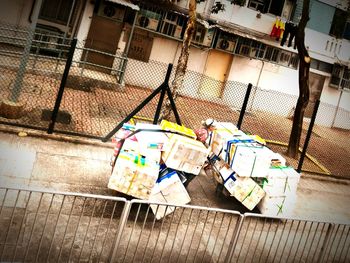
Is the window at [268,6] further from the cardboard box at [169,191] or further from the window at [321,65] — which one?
the cardboard box at [169,191]

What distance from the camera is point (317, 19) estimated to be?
2102cm

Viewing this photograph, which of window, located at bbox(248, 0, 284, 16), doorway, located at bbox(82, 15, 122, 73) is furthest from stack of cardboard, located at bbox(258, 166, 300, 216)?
window, located at bbox(248, 0, 284, 16)

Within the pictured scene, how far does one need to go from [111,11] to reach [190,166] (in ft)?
41.1

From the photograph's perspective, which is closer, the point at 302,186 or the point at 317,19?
the point at 302,186

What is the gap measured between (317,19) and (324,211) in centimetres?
1508

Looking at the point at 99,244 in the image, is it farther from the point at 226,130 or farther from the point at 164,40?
the point at 164,40

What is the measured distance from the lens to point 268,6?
20.1 meters

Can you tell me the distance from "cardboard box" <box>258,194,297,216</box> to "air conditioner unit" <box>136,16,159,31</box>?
12.7 m

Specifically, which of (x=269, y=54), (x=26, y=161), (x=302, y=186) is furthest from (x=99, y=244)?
(x=269, y=54)

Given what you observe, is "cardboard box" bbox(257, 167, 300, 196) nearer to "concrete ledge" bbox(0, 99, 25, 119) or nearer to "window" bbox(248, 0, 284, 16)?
"concrete ledge" bbox(0, 99, 25, 119)

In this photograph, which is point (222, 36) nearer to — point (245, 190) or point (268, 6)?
point (268, 6)

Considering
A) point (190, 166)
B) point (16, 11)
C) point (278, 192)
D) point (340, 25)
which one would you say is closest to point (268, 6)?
point (340, 25)

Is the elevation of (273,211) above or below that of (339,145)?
below

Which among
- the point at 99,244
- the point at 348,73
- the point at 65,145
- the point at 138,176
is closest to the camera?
the point at 99,244
